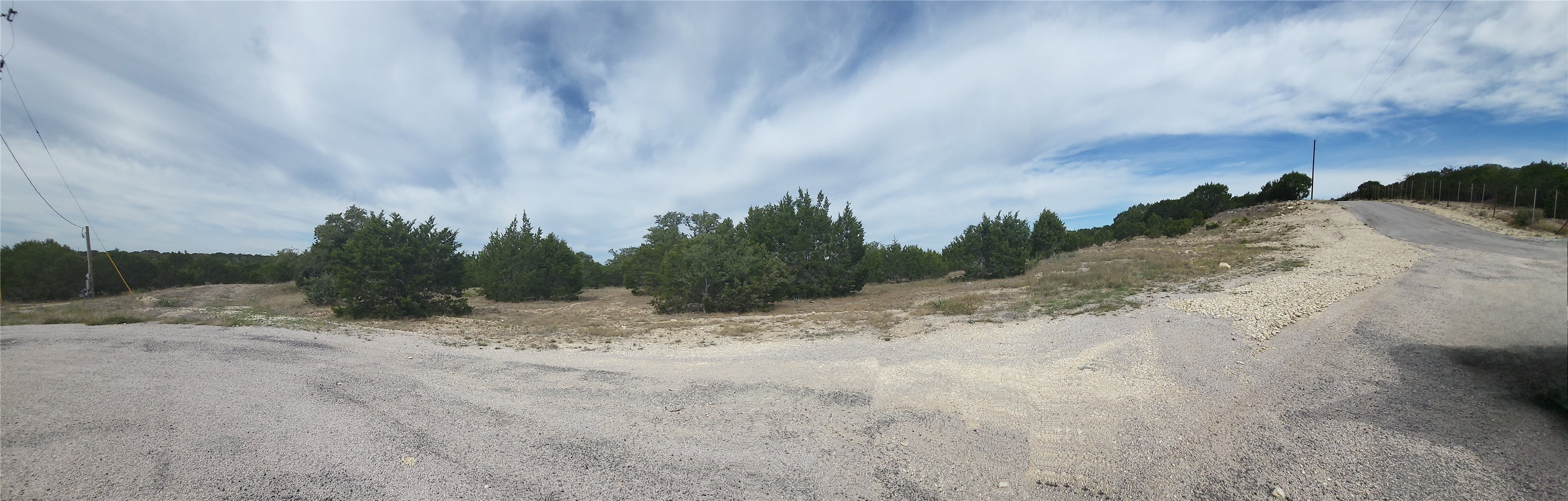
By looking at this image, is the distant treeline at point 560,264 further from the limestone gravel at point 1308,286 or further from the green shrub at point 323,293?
the limestone gravel at point 1308,286

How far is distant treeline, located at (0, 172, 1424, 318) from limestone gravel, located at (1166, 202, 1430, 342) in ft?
45.3

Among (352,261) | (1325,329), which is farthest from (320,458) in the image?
(352,261)

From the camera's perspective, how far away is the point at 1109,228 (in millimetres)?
54875

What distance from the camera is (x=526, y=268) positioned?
31.5 metres

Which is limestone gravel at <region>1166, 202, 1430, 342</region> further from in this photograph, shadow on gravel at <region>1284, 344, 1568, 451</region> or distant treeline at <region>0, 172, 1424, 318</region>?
distant treeline at <region>0, 172, 1424, 318</region>

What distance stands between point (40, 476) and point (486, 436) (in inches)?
117

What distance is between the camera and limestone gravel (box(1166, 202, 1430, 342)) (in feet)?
27.2

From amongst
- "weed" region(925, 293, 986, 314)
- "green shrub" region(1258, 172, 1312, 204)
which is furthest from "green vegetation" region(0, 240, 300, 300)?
"green shrub" region(1258, 172, 1312, 204)

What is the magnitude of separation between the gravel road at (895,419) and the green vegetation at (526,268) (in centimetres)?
2302

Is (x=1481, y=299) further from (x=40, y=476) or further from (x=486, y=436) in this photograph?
(x=40, y=476)

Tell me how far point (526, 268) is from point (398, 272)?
42.6ft

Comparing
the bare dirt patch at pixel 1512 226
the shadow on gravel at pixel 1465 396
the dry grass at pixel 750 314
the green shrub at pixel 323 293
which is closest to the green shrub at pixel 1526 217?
the bare dirt patch at pixel 1512 226

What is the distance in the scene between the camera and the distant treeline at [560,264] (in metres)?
19.2

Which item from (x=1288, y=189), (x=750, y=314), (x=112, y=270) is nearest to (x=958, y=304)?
(x=750, y=314)
